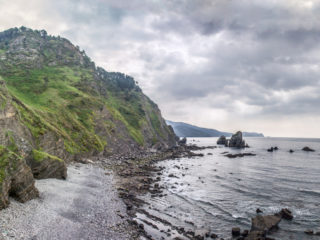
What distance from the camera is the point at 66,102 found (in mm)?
85438

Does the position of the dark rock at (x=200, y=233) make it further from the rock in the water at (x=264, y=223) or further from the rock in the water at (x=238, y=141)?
the rock in the water at (x=238, y=141)

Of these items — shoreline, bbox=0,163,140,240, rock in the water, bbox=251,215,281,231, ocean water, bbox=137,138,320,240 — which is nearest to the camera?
shoreline, bbox=0,163,140,240

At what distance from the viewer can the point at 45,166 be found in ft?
103

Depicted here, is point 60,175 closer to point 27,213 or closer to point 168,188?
point 27,213

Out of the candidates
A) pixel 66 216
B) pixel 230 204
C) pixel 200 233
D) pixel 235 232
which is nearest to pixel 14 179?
pixel 66 216

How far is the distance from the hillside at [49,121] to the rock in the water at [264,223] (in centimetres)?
2814

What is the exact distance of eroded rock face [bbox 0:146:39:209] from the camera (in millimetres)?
19219

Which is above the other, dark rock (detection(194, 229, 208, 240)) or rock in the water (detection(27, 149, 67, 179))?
rock in the water (detection(27, 149, 67, 179))

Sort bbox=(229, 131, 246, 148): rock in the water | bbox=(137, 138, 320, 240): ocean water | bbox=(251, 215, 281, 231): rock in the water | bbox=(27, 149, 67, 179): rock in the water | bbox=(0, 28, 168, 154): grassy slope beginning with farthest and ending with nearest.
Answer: bbox=(229, 131, 246, 148): rock in the water, bbox=(0, 28, 168, 154): grassy slope, bbox=(27, 149, 67, 179): rock in the water, bbox=(137, 138, 320, 240): ocean water, bbox=(251, 215, 281, 231): rock in the water

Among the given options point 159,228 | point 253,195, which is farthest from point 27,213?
point 253,195

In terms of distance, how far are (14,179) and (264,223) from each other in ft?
101

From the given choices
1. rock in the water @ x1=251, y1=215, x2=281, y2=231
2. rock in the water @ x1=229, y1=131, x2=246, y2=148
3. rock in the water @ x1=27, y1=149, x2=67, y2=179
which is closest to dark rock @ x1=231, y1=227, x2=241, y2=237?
rock in the water @ x1=251, y1=215, x2=281, y2=231

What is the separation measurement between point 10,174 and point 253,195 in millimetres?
41955

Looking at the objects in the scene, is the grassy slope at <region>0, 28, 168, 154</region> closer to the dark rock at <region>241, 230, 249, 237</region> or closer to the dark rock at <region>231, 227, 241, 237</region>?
the dark rock at <region>231, 227, 241, 237</region>
